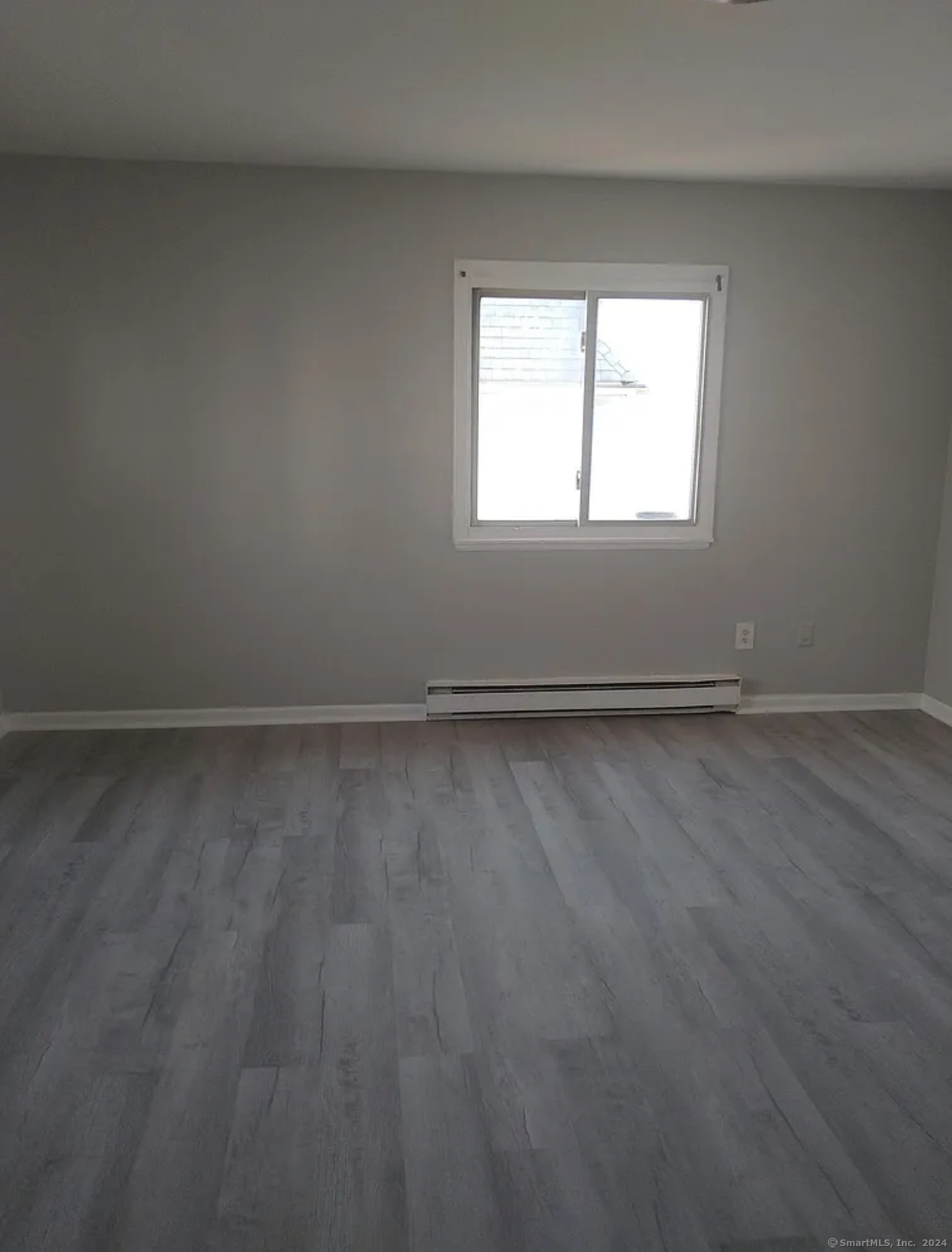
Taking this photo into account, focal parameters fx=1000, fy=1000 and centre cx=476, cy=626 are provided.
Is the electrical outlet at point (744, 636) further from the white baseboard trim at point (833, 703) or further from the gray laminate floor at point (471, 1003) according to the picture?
the gray laminate floor at point (471, 1003)

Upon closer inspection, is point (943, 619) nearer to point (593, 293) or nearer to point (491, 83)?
point (593, 293)

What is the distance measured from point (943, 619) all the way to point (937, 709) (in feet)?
1.37

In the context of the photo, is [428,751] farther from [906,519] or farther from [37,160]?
[37,160]

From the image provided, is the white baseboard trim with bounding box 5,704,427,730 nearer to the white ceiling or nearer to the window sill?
the window sill

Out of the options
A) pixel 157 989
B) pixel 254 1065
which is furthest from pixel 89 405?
pixel 254 1065

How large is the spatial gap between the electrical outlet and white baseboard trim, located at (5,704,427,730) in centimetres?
147

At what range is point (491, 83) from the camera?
277cm

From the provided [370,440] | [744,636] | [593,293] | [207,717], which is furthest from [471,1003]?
[593,293]

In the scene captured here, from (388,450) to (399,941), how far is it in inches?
87.6

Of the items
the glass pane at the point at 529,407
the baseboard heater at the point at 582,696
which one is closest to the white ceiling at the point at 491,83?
the glass pane at the point at 529,407

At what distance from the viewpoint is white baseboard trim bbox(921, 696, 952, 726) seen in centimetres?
454

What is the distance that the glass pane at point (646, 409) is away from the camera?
14.2ft

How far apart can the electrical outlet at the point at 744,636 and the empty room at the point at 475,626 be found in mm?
57

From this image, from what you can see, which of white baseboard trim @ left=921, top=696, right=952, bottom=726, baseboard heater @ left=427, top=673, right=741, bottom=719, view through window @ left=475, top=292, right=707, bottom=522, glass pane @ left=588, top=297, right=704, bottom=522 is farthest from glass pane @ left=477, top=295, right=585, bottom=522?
white baseboard trim @ left=921, top=696, right=952, bottom=726
